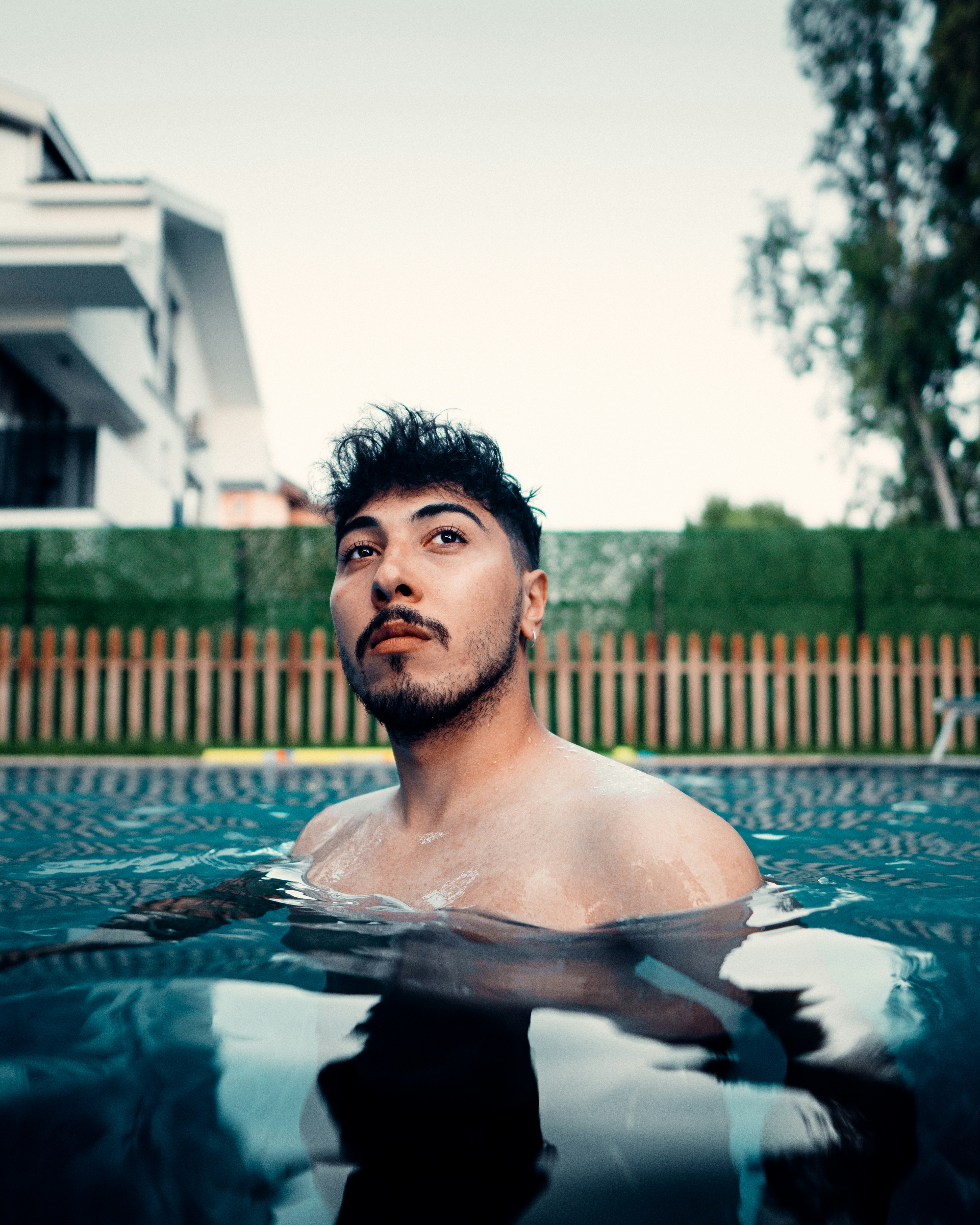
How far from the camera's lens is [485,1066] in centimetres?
142

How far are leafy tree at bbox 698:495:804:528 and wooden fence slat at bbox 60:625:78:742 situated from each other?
5891 cm

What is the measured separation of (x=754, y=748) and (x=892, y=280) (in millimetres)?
12027

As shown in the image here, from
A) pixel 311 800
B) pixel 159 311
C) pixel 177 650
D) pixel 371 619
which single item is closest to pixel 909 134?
pixel 159 311

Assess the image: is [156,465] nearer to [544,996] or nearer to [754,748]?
[754,748]

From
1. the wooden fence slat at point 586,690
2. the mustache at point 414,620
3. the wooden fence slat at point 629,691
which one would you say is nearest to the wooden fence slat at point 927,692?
the wooden fence slat at point 629,691

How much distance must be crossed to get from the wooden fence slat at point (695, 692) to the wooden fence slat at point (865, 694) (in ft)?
6.13

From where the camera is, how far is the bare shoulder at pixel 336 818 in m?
2.75

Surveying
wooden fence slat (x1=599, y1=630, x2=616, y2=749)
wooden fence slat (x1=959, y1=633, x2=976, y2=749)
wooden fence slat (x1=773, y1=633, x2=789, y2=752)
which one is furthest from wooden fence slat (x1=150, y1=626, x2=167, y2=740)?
wooden fence slat (x1=959, y1=633, x2=976, y2=749)

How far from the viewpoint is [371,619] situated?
211 cm

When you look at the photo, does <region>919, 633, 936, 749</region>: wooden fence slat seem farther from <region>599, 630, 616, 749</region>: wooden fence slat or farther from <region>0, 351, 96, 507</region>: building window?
<region>0, 351, 96, 507</region>: building window

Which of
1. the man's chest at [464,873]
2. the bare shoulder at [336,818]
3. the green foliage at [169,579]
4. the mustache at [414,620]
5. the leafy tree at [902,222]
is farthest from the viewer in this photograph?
the leafy tree at [902,222]

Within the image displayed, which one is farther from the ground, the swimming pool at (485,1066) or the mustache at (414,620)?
the mustache at (414,620)

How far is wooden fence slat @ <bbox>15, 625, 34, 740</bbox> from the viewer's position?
1016cm

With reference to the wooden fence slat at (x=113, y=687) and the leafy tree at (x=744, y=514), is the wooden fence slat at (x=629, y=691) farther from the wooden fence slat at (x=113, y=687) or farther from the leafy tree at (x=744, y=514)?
the leafy tree at (x=744, y=514)
